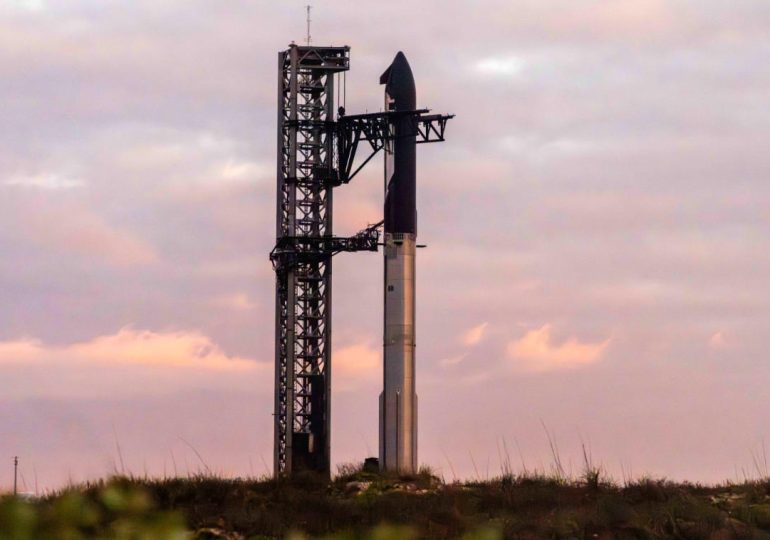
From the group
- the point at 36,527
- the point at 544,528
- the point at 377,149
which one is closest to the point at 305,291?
the point at 377,149

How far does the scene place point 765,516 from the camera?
96.4 ft

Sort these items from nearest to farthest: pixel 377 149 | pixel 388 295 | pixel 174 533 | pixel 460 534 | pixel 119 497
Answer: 1. pixel 174 533
2. pixel 119 497
3. pixel 460 534
4. pixel 388 295
5. pixel 377 149

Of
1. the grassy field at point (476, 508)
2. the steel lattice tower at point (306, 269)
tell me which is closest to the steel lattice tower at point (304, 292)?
the steel lattice tower at point (306, 269)

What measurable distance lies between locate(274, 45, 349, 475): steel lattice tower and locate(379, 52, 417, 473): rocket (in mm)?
6311

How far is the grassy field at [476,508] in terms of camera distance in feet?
89.1

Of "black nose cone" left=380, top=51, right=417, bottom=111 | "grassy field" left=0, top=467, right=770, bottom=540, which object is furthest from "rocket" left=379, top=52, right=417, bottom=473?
"grassy field" left=0, top=467, right=770, bottom=540

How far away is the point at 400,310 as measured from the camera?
2151 inches

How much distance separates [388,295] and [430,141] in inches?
307

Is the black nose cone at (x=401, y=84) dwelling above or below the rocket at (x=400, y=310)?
above

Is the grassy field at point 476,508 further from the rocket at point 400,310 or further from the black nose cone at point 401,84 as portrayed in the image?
the black nose cone at point 401,84

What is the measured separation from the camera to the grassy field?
27.2 m

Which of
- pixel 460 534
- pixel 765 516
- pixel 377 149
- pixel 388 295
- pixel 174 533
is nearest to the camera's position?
pixel 174 533

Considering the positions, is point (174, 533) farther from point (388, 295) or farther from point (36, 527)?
point (388, 295)

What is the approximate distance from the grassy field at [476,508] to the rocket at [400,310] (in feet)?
54.6
